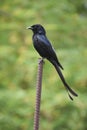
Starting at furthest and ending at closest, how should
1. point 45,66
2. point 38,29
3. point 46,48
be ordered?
1. point 45,66
2. point 38,29
3. point 46,48

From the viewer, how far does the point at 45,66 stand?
30.5 ft

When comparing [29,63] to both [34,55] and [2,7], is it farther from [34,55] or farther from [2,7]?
[2,7]

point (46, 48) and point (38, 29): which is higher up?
point (38, 29)

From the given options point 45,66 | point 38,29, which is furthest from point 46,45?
point 45,66

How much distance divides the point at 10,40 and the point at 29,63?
134 centimetres

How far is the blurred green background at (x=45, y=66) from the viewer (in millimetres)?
8992

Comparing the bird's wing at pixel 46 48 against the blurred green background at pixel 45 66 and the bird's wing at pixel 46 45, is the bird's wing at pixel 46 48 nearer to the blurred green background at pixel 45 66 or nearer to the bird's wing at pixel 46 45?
the bird's wing at pixel 46 45

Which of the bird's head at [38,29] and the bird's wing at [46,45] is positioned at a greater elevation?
the bird's head at [38,29]

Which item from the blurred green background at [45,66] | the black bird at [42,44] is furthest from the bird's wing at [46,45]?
the blurred green background at [45,66]

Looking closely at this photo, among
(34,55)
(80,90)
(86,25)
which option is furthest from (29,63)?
(86,25)

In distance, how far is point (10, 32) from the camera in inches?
412

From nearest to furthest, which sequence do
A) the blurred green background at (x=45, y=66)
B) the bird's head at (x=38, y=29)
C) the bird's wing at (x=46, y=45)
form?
the bird's wing at (x=46, y=45) → the bird's head at (x=38, y=29) → the blurred green background at (x=45, y=66)

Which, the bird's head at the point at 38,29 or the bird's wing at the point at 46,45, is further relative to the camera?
the bird's head at the point at 38,29

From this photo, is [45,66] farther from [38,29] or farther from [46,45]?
[46,45]
